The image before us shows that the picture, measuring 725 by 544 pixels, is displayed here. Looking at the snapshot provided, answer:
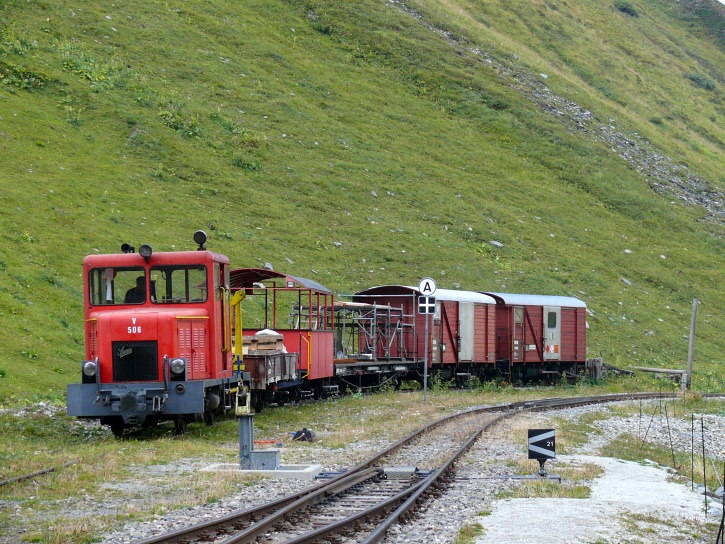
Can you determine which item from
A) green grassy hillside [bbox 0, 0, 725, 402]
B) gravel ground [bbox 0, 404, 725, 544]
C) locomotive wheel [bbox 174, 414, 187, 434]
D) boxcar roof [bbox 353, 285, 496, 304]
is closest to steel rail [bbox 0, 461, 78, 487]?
gravel ground [bbox 0, 404, 725, 544]

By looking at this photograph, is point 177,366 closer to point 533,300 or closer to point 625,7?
point 533,300

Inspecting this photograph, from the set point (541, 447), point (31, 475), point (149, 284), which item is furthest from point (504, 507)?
point (149, 284)

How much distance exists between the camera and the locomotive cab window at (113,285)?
17656mm

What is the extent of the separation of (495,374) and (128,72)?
2634cm

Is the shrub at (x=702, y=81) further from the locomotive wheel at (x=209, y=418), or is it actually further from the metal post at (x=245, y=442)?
the metal post at (x=245, y=442)

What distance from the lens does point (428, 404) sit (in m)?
25.3

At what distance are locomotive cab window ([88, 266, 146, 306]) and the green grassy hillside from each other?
17.8 ft

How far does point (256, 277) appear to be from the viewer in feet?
79.8

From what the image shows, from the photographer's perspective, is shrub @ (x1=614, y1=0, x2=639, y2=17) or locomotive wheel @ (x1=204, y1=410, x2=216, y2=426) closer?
locomotive wheel @ (x1=204, y1=410, x2=216, y2=426)

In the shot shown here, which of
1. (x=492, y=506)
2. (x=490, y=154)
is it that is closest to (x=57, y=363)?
(x=492, y=506)

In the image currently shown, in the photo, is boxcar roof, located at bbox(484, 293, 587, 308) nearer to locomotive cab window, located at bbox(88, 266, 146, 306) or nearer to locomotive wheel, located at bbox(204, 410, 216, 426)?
locomotive wheel, located at bbox(204, 410, 216, 426)

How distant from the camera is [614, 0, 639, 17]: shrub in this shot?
372 feet

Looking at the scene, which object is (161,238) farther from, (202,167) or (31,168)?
(202,167)

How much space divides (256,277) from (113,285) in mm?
6783
